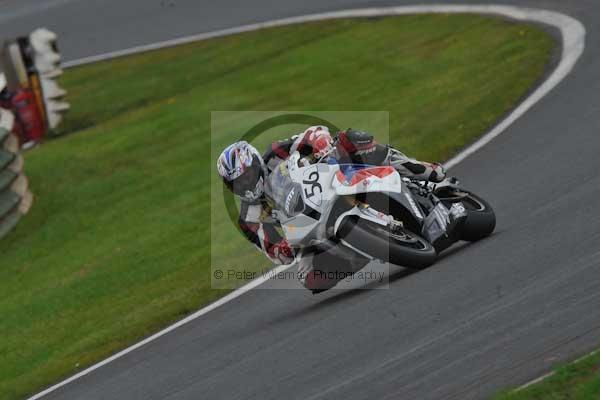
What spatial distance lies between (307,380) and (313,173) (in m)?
2.15

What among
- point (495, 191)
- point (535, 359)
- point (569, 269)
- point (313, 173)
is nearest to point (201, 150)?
point (495, 191)

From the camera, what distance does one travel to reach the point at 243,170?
8.69 meters

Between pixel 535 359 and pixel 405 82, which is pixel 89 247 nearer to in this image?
pixel 405 82

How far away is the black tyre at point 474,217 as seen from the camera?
29.4ft

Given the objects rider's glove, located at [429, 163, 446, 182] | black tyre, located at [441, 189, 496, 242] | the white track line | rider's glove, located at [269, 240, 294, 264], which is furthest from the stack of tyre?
black tyre, located at [441, 189, 496, 242]

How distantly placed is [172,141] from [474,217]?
8.72 metres

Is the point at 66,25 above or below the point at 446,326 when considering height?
below

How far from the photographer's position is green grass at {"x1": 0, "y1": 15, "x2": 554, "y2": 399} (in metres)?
11.1

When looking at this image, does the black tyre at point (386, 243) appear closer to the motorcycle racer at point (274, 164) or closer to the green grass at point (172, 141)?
the motorcycle racer at point (274, 164)

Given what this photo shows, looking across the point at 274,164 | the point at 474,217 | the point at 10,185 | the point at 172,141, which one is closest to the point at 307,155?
the point at 274,164

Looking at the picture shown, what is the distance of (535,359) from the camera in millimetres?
6055

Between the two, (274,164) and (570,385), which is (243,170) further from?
(570,385)

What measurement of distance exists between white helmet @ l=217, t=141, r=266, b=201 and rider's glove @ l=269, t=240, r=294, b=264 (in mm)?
459

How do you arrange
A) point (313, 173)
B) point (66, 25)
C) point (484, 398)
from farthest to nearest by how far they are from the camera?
point (66, 25) → point (313, 173) → point (484, 398)
